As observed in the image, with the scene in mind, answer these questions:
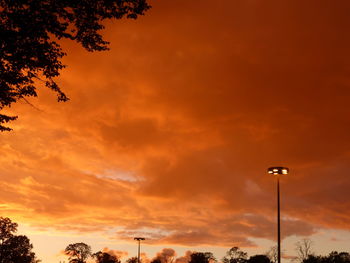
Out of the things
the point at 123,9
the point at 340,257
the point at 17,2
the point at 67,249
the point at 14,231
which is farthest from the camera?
the point at 67,249

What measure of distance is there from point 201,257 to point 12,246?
7145 centimetres

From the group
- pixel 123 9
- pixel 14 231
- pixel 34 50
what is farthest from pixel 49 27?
pixel 14 231

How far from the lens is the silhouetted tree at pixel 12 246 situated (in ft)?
335

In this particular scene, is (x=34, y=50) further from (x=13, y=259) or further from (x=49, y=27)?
(x=13, y=259)

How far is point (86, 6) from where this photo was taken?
50.6ft

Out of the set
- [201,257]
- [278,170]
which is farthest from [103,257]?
[278,170]

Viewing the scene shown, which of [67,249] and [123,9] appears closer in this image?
[123,9]

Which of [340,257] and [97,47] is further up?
[97,47]

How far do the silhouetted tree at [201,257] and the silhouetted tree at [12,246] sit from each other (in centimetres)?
6283

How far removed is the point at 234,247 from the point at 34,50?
491ft

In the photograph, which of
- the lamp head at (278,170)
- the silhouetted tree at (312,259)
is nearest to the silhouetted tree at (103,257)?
the silhouetted tree at (312,259)

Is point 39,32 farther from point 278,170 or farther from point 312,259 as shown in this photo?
point 312,259

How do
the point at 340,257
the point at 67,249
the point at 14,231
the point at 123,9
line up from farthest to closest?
the point at 67,249
the point at 340,257
the point at 14,231
the point at 123,9

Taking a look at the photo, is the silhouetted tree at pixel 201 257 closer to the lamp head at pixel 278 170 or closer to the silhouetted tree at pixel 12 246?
the silhouetted tree at pixel 12 246
